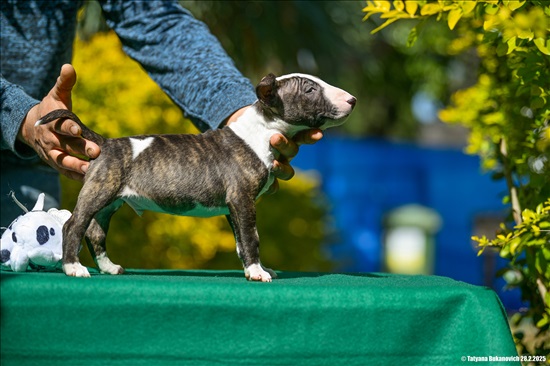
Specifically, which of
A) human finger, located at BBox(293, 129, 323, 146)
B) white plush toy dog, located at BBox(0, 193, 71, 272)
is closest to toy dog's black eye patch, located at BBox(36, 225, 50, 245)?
A: white plush toy dog, located at BBox(0, 193, 71, 272)

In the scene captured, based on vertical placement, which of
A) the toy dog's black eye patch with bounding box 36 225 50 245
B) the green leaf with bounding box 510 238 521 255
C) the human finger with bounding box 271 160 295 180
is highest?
the human finger with bounding box 271 160 295 180

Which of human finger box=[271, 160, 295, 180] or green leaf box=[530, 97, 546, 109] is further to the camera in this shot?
green leaf box=[530, 97, 546, 109]

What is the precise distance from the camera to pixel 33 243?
92.4 inches

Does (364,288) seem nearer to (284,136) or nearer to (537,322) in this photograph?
(284,136)

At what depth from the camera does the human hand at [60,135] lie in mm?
2389

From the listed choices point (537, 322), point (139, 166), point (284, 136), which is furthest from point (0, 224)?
point (537, 322)

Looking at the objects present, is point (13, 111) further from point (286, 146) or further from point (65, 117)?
point (286, 146)

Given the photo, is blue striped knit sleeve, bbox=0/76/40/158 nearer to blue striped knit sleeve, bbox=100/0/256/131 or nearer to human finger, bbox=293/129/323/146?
blue striped knit sleeve, bbox=100/0/256/131

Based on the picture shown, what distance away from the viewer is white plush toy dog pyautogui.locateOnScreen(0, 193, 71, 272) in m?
2.35

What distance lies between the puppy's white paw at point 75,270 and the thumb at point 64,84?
22.7 inches

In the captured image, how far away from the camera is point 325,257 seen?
8.22 metres

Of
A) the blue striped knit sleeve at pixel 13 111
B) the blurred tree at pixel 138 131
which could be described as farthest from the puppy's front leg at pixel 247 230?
the blurred tree at pixel 138 131

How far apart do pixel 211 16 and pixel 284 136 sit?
6.00m

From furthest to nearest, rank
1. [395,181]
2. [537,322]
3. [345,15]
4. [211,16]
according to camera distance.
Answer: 1. [395,181]
2. [345,15]
3. [211,16]
4. [537,322]
